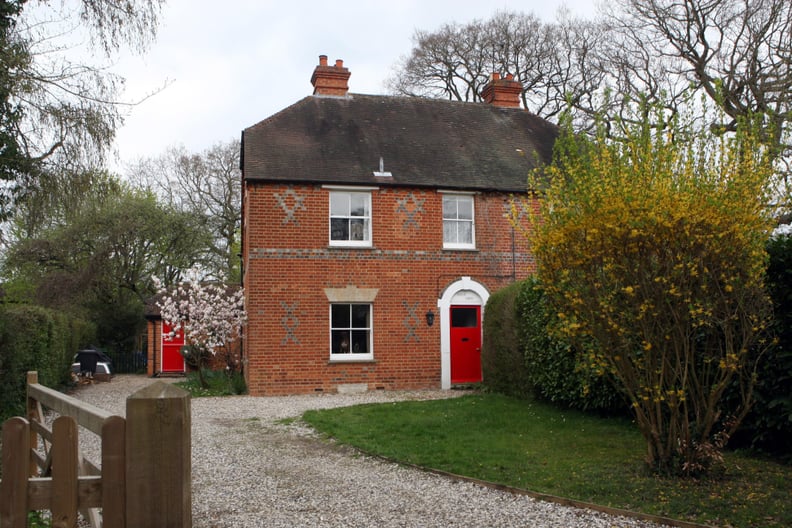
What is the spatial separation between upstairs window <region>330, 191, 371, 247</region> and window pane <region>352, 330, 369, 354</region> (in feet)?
7.36

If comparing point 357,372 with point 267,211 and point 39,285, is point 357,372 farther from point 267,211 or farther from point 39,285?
point 39,285

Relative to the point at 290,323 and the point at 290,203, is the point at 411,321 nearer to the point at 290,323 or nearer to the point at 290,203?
the point at 290,323

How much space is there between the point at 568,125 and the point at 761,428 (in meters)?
4.15

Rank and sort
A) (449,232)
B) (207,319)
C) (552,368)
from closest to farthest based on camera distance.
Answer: (552,368) → (207,319) → (449,232)

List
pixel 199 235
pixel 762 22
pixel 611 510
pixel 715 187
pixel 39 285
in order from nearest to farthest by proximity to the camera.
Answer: pixel 611 510 → pixel 715 187 → pixel 762 22 → pixel 39 285 → pixel 199 235

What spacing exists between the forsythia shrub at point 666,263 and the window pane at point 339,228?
37.1 ft

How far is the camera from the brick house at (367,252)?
1789 cm

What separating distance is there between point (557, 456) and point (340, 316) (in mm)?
10399

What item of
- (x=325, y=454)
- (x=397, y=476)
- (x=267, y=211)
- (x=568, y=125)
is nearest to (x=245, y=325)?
(x=267, y=211)

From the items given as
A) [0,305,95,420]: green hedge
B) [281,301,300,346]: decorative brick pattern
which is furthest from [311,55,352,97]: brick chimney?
[0,305,95,420]: green hedge

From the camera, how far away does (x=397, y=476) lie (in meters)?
8.03

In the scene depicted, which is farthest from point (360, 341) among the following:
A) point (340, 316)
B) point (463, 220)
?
point (463, 220)

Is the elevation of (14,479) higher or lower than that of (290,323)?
lower

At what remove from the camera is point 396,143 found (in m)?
20.2
